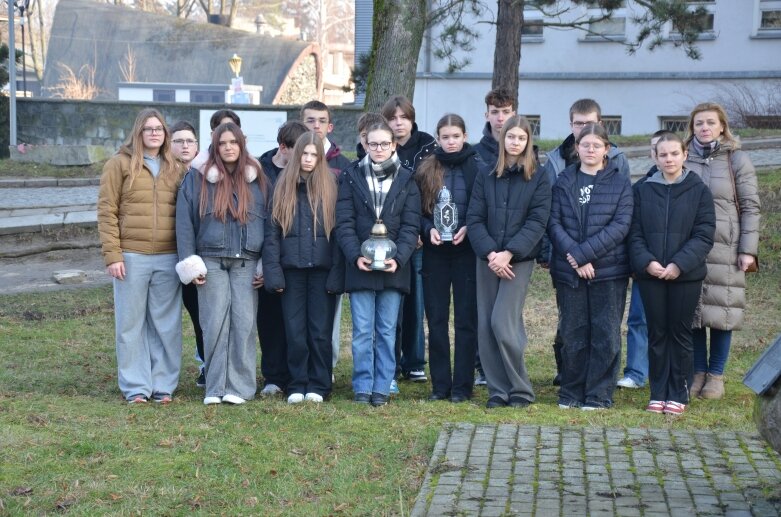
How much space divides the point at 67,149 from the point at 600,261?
18.9 m

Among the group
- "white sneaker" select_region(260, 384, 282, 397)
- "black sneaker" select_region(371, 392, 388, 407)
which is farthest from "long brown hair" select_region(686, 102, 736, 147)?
"white sneaker" select_region(260, 384, 282, 397)

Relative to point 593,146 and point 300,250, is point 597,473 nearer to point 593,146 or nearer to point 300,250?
point 593,146

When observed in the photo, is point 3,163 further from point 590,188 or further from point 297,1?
point 297,1

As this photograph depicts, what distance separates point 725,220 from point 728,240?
0.14 m

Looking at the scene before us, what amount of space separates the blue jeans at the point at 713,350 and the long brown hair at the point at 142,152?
153 inches

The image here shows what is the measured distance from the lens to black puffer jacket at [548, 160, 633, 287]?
7406mm

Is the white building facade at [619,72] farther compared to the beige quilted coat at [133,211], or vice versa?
the white building facade at [619,72]

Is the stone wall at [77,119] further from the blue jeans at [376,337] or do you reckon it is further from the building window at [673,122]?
the blue jeans at [376,337]

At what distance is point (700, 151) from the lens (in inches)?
309

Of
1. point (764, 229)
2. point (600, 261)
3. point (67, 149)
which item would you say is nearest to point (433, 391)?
point (600, 261)

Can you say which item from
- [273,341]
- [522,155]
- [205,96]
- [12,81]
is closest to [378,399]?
[273,341]

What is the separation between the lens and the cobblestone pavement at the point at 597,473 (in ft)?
17.6

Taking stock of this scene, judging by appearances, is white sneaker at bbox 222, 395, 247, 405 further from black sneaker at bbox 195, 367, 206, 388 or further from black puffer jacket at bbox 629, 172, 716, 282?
black puffer jacket at bbox 629, 172, 716, 282

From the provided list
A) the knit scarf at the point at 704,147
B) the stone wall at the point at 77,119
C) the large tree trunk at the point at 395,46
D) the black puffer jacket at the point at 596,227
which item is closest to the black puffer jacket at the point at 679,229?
the black puffer jacket at the point at 596,227
